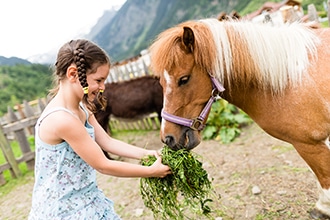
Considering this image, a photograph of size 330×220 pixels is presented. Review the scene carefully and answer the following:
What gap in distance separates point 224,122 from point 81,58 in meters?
4.29

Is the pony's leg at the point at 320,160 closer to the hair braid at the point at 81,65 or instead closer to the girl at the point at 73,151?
the girl at the point at 73,151

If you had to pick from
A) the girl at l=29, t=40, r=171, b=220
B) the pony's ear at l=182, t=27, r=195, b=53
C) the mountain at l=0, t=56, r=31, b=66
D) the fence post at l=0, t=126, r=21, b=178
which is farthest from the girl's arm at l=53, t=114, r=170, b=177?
the fence post at l=0, t=126, r=21, b=178

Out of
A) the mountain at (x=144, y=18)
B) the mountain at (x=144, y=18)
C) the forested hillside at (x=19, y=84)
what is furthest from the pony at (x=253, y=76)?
the mountain at (x=144, y=18)

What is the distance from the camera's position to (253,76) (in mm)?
2047

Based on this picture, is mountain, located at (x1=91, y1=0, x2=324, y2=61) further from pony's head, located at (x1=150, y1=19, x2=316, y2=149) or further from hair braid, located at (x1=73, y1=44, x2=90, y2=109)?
hair braid, located at (x1=73, y1=44, x2=90, y2=109)

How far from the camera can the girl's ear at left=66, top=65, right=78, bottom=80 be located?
1.55 meters

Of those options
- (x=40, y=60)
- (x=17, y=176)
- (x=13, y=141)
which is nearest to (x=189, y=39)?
(x=40, y=60)

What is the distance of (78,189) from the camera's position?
177 cm

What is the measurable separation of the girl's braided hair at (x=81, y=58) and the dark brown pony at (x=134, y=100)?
464 centimetres

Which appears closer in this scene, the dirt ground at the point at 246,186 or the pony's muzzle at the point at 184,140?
the pony's muzzle at the point at 184,140

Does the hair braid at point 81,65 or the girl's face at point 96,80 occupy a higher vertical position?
the hair braid at point 81,65

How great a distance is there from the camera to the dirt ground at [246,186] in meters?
2.87

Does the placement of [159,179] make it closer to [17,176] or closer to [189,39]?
[189,39]

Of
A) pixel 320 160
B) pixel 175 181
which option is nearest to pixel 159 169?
pixel 175 181
